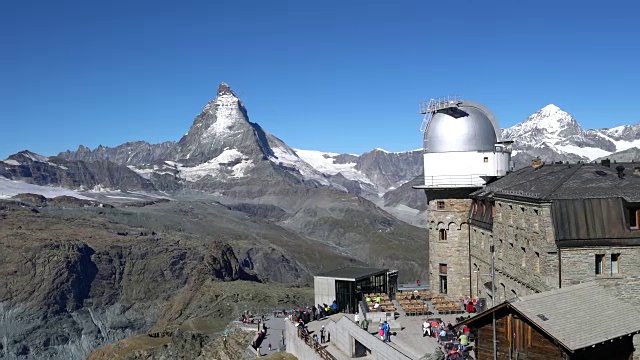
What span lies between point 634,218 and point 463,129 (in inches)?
677

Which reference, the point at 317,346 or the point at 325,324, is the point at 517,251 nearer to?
the point at 317,346

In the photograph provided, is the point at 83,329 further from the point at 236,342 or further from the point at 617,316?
the point at 617,316

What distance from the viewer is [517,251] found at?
1462 inches

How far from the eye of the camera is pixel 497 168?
1866 inches

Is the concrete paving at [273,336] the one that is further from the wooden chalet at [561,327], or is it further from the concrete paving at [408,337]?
the wooden chalet at [561,327]

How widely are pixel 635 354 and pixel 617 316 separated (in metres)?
3.81

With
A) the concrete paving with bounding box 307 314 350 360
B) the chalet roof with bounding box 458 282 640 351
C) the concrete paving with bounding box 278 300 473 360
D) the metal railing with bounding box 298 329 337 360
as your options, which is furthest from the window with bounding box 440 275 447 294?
the chalet roof with bounding box 458 282 640 351

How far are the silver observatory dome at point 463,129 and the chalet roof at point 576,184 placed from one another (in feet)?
19.7

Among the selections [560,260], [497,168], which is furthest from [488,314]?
[497,168]

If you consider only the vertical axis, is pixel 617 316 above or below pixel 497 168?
below

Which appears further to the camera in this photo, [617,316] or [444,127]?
[444,127]

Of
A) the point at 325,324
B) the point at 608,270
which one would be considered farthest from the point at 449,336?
the point at 325,324

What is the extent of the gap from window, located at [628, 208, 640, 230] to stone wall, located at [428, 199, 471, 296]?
17201 mm

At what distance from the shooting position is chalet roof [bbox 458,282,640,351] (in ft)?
85.5
